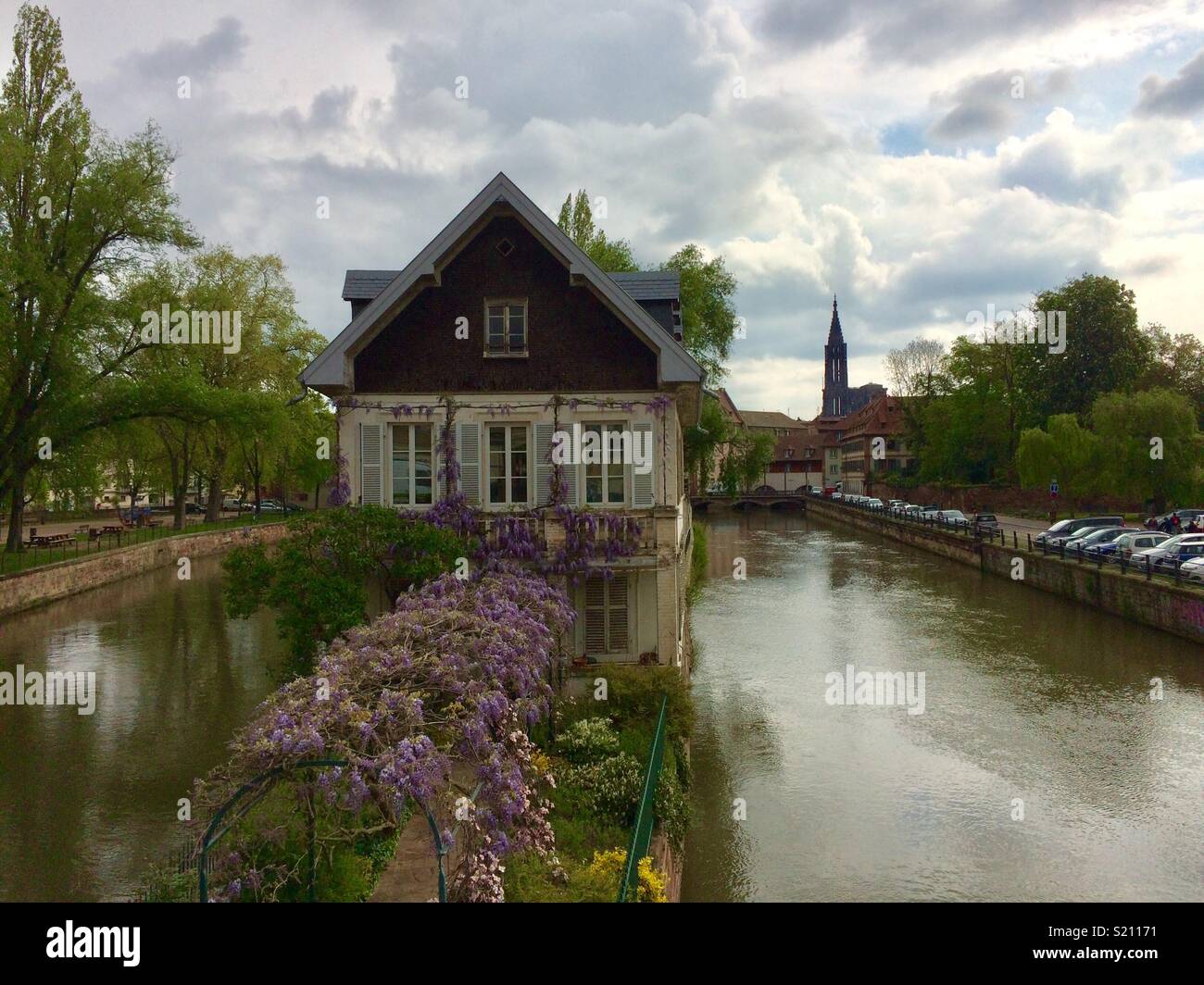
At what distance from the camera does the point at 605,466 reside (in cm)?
1886

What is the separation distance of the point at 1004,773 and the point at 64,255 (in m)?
36.9

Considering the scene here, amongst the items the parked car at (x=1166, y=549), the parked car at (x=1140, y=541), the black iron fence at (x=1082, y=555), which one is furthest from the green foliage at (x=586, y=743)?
the parked car at (x=1140, y=541)

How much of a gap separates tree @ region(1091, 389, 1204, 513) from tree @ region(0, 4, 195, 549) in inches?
2027

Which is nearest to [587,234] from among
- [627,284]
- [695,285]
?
[695,285]

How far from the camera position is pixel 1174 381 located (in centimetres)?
7600

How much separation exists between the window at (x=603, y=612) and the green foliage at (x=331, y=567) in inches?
119

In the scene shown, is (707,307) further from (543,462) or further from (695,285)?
(543,462)

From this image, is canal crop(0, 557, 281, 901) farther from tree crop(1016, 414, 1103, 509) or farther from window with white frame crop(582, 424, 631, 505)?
tree crop(1016, 414, 1103, 509)

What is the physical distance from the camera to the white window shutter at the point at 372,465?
18.8 m

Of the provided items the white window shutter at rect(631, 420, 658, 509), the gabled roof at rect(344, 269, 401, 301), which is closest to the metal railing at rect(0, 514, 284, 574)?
the gabled roof at rect(344, 269, 401, 301)

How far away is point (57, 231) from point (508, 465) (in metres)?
27.5

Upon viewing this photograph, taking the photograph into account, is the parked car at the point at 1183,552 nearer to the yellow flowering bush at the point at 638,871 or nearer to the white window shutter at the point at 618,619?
the white window shutter at the point at 618,619

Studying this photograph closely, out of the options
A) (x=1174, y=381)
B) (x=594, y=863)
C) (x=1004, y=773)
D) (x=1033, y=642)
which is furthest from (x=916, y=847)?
(x=1174, y=381)

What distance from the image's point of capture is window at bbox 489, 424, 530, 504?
749 inches
